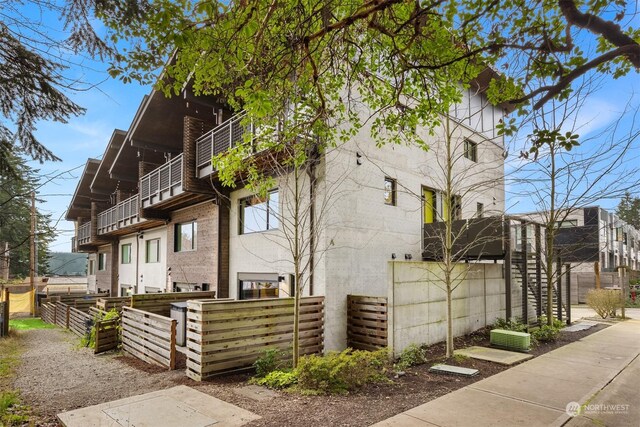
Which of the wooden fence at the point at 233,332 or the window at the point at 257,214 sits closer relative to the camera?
the wooden fence at the point at 233,332

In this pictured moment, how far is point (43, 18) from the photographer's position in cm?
419

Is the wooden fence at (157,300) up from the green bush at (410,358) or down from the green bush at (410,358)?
up

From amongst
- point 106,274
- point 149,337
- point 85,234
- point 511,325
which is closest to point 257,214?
point 149,337

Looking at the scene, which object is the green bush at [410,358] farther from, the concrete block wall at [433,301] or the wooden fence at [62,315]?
the wooden fence at [62,315]

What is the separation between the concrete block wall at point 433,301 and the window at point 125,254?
69.7 feet

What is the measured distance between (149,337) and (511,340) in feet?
30.6

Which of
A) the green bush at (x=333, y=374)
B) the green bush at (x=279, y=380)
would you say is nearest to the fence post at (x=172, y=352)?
the green bush at (x=279, y=380)

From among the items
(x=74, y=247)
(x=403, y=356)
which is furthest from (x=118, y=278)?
(x=403, y=356)

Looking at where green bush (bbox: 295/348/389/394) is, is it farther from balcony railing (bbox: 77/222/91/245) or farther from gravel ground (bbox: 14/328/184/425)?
balcony railing (bbox: 77/222/91/245)

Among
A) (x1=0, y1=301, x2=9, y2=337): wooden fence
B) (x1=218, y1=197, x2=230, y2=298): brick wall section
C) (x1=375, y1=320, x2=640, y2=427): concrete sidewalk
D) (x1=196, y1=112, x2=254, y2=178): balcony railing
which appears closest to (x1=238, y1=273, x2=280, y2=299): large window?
(x1=218, y1=197, x2=230, y2=298): brick wall section

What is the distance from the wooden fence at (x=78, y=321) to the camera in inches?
601

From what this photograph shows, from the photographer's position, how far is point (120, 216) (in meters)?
23.4

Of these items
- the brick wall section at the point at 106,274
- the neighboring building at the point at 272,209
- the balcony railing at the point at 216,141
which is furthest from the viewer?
the brick wall section at the point at 106,274

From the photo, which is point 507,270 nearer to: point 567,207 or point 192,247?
point 567,207
